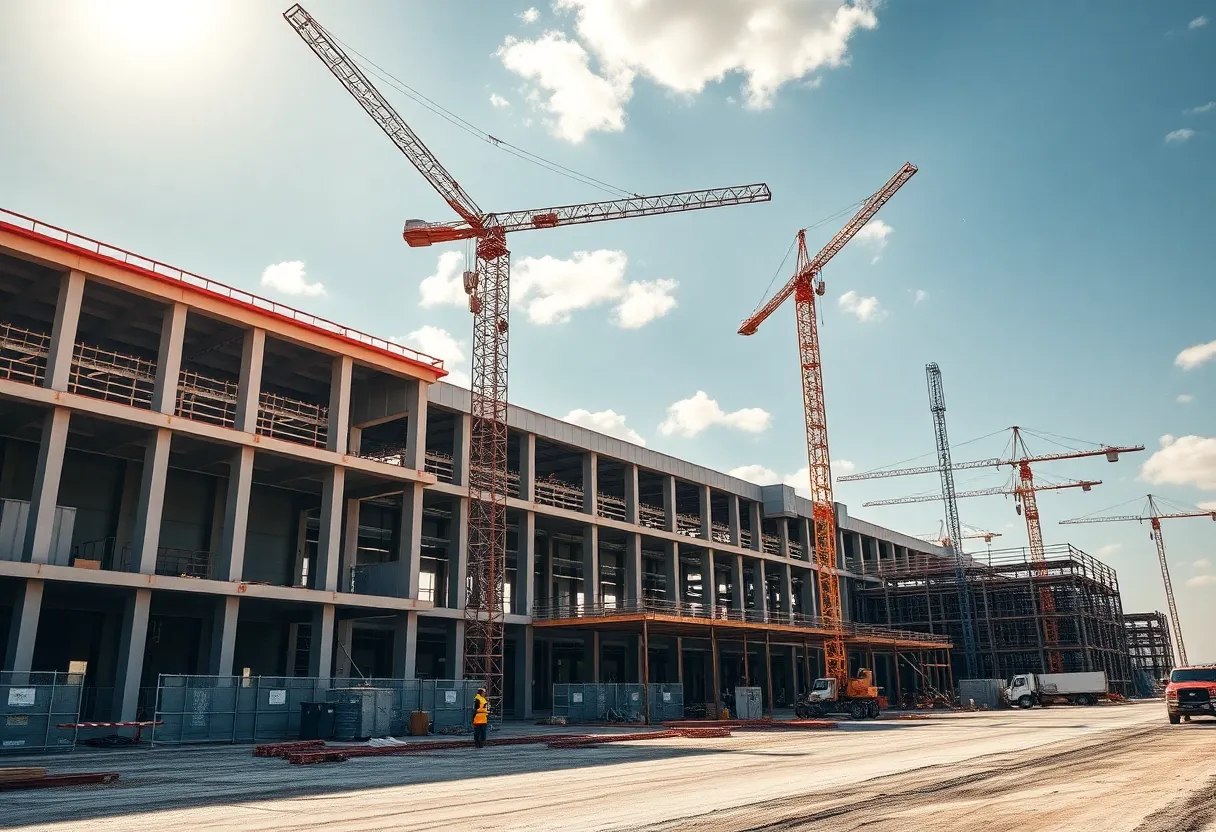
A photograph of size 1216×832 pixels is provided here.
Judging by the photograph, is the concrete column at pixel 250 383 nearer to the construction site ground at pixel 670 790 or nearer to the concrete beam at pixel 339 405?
the concrete beam at pixel 339 405

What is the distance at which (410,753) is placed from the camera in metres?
25.5

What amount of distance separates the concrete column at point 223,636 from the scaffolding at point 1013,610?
6035cm

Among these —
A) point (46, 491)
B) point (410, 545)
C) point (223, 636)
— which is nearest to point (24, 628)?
point (46, 491)

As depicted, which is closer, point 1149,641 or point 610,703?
point 610,703

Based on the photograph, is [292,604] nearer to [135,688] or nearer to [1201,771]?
[135,688]

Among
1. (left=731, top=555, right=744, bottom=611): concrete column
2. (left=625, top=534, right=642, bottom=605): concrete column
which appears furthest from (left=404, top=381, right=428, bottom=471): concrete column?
(left=731, top=555, right=744, bottom=611): concrete column

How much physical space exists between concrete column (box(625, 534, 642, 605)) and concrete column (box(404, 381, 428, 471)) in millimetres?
17164

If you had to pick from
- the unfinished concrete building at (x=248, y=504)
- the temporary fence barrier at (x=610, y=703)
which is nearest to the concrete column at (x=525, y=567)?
the unfinished concrete building at (x=248, y=504)

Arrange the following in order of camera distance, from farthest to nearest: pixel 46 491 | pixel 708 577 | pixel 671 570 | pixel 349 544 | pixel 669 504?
pixel 708 577 → pixel 669 504 → pixel 671 570 → pixel 349 544 → pixel 46 491

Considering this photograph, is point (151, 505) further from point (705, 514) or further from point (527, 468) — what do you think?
point (705, 514)

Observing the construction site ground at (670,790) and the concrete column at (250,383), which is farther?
the concrete column at (250,383)

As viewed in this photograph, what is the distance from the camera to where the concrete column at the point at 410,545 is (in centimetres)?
4056

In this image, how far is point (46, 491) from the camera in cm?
2980

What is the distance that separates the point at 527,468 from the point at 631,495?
879cm
